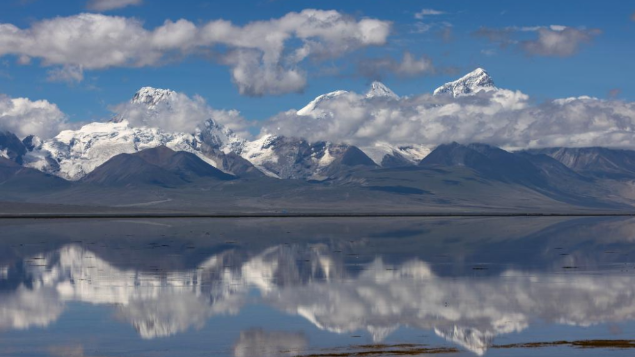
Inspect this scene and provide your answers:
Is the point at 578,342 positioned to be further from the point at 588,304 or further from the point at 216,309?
the point at 216,309

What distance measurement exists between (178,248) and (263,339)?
59.6 metres

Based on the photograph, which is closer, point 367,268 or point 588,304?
point 588,304

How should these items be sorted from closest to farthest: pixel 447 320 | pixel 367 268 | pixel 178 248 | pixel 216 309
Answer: pixel 447 320 → pixel 216 309 → pixel 367 268 → pixel 178 248

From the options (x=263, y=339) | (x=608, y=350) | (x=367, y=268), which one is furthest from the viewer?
(x=367, y=268)

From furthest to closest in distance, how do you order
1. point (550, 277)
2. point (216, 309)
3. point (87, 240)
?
point (87, 240), point (550, 277), point (216, 309)

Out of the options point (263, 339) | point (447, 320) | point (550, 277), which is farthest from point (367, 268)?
point (263, 339)

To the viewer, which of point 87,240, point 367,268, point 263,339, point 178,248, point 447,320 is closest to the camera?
point 263,339

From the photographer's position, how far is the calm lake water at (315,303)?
122 ft

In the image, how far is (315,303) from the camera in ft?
165

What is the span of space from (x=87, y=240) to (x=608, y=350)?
8881cm

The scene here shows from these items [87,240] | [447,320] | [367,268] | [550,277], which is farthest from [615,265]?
[87,240]

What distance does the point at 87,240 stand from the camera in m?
114

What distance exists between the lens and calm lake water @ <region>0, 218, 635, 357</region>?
37281mm

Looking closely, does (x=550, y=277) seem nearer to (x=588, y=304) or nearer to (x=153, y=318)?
(x=588, y=304)
